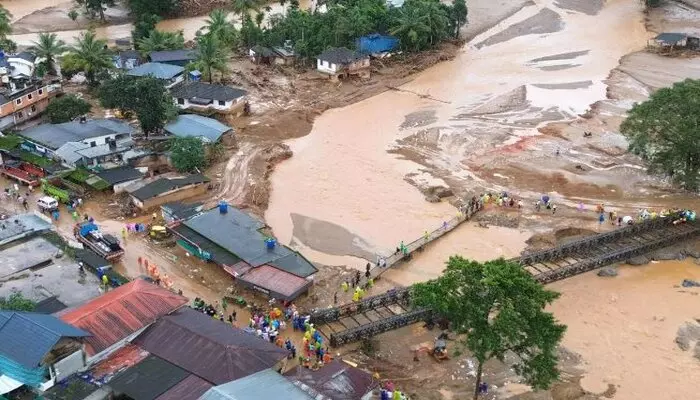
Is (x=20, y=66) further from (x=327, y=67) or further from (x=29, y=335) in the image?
(x=29, y=335)

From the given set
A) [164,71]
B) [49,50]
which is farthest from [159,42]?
[49,50]

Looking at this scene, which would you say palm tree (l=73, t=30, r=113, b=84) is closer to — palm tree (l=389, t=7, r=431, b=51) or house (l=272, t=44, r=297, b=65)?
house (l=272, t=44, r=297, b=65)

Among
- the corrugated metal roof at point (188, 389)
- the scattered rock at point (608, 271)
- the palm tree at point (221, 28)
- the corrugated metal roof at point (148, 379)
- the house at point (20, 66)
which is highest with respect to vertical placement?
the palm tree at point (221, 28)


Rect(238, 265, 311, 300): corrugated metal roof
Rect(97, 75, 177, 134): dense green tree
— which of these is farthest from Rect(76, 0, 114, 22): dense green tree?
Rect(238, 265, 311, 300): corrugated metal roof

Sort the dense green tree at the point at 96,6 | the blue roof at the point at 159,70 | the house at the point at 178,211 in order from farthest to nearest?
the dense green tree at the point at 96,6 → the blue roof at the point at 159,70 → the house at the point at 178,211

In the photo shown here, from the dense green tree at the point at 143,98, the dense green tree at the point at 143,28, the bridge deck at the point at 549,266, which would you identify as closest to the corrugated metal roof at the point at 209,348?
the bridge deck at the point at 549,266

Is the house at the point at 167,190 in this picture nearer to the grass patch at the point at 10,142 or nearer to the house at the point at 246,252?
the house at the point at 246,252
